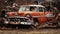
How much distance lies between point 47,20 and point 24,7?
1142mm

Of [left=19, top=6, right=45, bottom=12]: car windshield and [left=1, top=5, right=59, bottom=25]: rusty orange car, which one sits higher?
[left=19, top=6, right=45, bottom=12]: car windshield

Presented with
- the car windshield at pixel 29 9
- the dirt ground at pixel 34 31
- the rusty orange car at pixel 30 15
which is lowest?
the dirt ground at pixel 34 31

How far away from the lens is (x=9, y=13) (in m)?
15.2

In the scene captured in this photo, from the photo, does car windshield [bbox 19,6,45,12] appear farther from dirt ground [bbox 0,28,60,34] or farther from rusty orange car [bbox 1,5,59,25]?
dirt ground [bbox 0,28,60,34]

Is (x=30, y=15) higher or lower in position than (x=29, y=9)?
lower

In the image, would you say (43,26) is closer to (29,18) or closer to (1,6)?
(29,18)


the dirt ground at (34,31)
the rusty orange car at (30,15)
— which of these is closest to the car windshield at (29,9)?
the rusty orange car at (30,15)

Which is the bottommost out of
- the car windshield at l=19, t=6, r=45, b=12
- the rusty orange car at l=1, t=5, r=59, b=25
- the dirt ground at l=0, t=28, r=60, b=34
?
the dirt ground at l=0, t=28, r=60, b=34

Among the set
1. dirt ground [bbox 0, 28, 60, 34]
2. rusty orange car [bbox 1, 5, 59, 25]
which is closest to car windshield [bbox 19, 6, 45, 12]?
rusty orange car [bbox 1, 5, 59, 25]

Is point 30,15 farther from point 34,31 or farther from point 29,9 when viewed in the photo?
point 34,31

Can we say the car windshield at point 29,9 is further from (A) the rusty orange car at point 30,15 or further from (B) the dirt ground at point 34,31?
(B) the dirt ground at point 34,31

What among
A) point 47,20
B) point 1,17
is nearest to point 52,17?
point 47,20

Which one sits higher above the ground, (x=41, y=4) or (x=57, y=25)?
(x=41, y=4)

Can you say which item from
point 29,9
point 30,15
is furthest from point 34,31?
point 29,9
